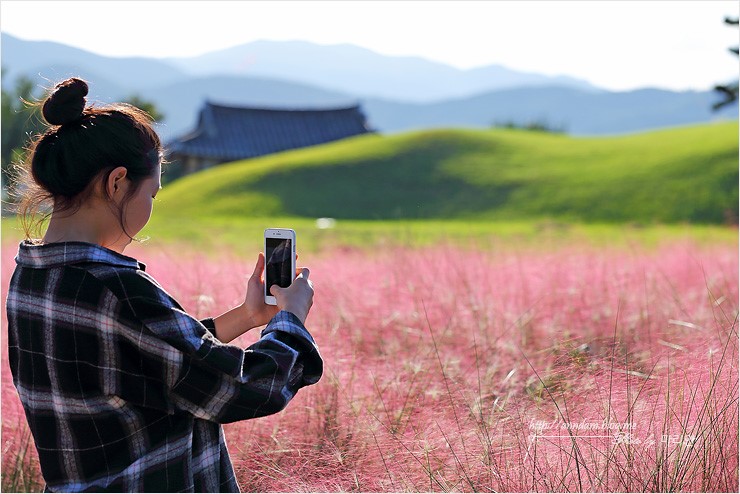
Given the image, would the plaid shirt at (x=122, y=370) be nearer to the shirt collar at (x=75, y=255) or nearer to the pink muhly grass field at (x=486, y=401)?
the shirt collar at (x=75, y=255)

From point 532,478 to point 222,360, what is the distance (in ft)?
4.31

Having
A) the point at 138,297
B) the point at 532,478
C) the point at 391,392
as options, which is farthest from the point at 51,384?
the point at 391,392

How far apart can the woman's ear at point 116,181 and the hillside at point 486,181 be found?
14437 millimetres

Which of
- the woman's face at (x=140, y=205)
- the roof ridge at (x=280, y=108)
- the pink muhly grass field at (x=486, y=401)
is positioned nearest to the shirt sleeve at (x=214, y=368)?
the woman's face at (x=140, y=205)

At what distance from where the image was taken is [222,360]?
5.56ft

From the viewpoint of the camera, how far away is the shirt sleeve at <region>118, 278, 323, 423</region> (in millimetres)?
1674

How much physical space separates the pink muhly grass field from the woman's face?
4.16 feet

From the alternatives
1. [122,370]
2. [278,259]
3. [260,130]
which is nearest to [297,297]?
[278,259]

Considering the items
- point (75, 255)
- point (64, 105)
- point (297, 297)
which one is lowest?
point (297, 297)

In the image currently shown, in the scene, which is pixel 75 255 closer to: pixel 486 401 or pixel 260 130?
pixel 486 401

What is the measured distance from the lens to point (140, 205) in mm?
1837

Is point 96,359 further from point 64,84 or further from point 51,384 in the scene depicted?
point 64,84

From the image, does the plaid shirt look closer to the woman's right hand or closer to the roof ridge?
the woman's right hand

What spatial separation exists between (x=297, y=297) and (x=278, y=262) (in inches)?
7.3
